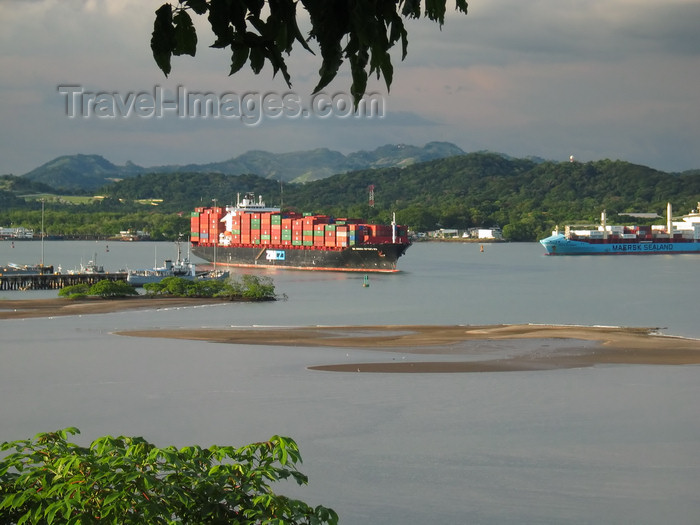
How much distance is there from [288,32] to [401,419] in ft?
50.0

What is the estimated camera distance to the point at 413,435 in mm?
16766

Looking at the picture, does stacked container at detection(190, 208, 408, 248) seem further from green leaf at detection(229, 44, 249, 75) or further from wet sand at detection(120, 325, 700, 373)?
green leaf at detection(229, 44, 249, 75)

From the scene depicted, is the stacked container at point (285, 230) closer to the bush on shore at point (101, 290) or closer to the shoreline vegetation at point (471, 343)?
the bush on shore at point (101, 290)

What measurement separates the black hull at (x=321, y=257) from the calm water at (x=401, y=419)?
3887 cm

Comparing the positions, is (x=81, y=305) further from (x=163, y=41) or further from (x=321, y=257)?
(x=163, y=41)

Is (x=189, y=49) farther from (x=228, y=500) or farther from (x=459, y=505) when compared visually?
(x=459, y=505)

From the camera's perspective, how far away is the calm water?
43.6 ft

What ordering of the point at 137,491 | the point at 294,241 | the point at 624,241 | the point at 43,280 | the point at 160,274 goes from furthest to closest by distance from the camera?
the point at 624,241
the point at 294,241
the point at 160,274
the point at 43,280
the point at 137,491

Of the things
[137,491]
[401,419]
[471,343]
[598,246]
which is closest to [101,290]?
[471,343]

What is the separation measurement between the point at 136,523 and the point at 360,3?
4.10 m

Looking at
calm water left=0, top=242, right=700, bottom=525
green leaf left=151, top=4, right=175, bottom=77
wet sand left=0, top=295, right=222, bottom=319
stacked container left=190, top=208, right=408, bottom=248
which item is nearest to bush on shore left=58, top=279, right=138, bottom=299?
wet sand left=0, top=295, right=222, bottom=319

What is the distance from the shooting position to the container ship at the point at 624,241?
110 meters

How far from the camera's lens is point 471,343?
29641 mm

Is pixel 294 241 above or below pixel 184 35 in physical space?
below
